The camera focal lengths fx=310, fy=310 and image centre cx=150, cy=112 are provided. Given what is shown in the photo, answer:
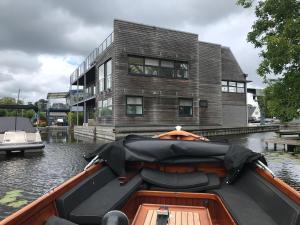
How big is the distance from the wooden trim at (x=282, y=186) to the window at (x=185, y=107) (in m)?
22.4

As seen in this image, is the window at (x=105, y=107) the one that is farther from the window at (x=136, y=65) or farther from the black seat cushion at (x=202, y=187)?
the black seat cushion at (x=202, y=187)

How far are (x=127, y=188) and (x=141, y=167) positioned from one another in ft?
3.62

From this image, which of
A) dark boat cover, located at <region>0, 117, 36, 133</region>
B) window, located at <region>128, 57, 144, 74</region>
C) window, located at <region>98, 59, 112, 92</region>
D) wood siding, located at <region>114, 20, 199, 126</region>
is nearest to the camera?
dark boat cover, located at <region>0, 117, 36, 133</region>

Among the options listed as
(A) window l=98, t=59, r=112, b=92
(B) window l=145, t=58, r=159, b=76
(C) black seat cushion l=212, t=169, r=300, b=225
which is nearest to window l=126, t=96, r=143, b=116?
(B) window l=145, t=58, r=159, b=76

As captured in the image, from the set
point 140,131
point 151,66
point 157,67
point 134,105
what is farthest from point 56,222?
Answer: point 157,67

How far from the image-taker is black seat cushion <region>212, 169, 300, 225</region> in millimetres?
3406

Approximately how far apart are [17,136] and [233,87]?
24960 millimetres

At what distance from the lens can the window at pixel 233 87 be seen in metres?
33.3

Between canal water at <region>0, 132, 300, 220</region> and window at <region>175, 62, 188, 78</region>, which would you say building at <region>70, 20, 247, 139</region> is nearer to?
window at <region>175, 62, 188, 78</region>

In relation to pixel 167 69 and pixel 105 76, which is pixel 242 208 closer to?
pixel 167 69

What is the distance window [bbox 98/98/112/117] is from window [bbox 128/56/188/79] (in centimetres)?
335

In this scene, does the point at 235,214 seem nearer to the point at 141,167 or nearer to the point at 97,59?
the point at 141,167

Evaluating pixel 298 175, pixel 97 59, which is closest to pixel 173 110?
pixel 97 59

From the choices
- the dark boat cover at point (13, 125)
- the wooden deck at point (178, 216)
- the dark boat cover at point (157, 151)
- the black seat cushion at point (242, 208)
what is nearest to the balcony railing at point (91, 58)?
the dark boat cover at point (13, 125)
